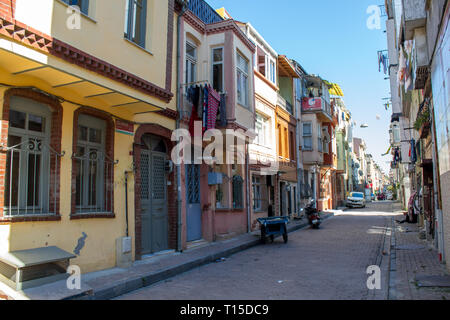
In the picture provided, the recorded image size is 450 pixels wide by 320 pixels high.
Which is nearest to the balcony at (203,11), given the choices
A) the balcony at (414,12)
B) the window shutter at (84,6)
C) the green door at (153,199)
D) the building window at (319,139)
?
the green door at (153,199)

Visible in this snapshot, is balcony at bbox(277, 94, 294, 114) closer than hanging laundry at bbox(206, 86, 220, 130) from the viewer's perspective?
No

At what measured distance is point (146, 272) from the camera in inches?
312

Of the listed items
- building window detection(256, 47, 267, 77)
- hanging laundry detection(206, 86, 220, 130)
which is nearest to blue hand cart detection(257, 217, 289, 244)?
hanging laundry detection(206, 86, 220, 130)

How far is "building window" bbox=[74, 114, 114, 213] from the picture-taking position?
8.12 m

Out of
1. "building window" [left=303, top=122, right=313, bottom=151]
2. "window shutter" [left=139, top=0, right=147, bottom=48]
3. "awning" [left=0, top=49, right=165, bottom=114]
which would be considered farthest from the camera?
"building window" [left=303, top=122, right=313, bottom=151]

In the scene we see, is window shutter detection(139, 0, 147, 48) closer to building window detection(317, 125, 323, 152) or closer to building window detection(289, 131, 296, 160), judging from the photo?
building window detection(289, 131, 296, 160)

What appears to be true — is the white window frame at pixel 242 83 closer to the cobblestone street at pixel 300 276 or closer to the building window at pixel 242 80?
the building window at pixel 242 80

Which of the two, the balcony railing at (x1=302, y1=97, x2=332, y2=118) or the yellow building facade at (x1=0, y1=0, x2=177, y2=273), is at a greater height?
the balcony railing at (x1=302, y1=97, x2=332, y2=118)

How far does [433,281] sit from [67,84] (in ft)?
26.5

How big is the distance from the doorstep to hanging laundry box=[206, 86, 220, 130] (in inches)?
158

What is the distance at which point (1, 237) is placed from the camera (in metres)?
5.98
